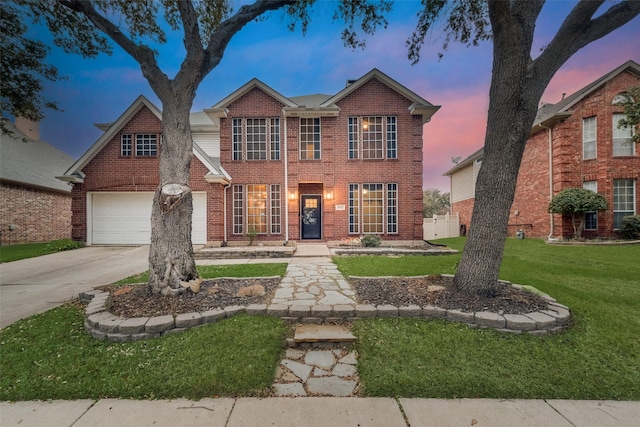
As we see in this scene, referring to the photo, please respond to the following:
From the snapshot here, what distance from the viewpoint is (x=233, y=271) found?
6.35 meters

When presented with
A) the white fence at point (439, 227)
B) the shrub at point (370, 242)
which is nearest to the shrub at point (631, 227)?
the white fence at point (439, 227)

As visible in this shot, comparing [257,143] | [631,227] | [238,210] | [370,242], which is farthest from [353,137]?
[631,227]

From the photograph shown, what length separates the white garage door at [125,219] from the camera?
37.1 feet

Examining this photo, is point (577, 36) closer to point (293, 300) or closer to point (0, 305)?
point (293, 300)

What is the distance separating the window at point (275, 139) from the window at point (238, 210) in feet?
7.16

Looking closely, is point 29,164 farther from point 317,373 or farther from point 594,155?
point 594,155

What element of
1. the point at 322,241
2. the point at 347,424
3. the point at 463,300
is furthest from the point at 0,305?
the point at 322,241

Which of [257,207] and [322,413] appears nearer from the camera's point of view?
[322,413]

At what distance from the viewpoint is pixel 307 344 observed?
305 centimetres

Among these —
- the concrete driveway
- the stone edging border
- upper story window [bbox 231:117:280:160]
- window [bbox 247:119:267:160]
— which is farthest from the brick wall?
the stone edging border

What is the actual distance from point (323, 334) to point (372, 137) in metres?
10.2

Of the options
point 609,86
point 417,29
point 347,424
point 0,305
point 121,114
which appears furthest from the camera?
point 609,86

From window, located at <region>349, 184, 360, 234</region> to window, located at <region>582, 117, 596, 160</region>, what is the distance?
37.6 feet

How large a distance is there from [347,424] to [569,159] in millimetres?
16418
